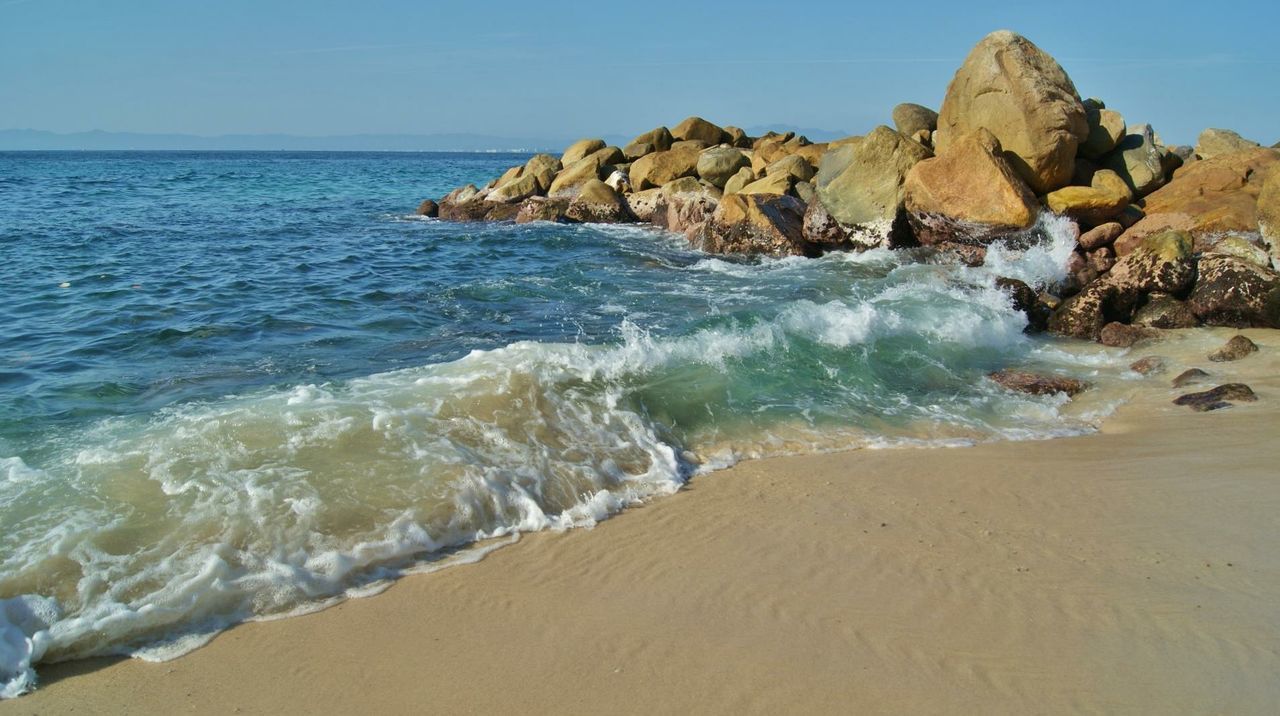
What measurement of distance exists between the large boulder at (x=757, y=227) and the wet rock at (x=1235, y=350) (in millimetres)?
7020

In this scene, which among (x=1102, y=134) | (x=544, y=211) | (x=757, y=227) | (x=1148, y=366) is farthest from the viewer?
(x=544, y=211)

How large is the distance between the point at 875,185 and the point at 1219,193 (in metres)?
4.85

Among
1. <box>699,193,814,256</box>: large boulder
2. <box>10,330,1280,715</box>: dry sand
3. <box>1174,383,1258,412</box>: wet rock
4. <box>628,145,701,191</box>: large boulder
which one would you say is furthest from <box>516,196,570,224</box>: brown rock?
<box>10,330,1280,715</box>: dry sand

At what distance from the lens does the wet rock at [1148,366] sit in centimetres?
809

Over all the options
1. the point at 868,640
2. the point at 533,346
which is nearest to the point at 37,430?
the point at 533,346

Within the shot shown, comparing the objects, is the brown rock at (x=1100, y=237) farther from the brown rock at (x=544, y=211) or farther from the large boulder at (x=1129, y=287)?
the brown rock at (x=544, y=211)

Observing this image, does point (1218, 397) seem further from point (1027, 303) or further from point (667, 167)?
point (667, 167)

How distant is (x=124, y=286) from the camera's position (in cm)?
1098

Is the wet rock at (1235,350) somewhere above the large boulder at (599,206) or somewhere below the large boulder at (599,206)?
below

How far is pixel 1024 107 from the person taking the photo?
514 inches

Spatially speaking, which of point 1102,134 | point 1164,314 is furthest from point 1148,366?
point 1102,134

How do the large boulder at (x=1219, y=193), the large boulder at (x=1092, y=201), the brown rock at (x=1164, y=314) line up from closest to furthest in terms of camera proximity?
the brown rock at (x=1164, y=314), the large boulder at (x=1219, y=193), the large boulder at (x=1092, y=201)

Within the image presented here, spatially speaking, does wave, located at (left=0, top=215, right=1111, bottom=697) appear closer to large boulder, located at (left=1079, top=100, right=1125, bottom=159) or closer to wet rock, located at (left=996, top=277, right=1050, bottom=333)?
wet rock, located at (left=996, top=277, right=1050, bottom=333)

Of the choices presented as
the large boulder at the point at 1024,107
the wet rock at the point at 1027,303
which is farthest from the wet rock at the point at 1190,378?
the large boulder at the point at 1024,107
